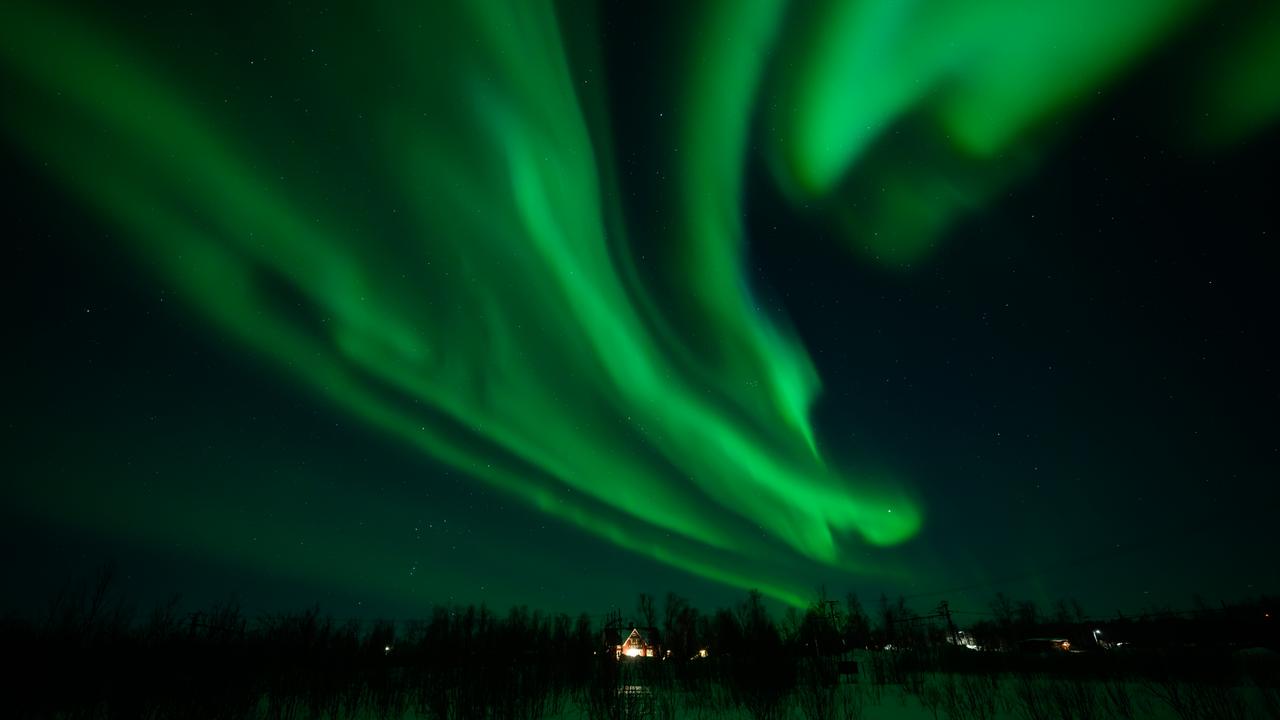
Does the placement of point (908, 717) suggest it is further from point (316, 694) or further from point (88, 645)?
point (88, 645)

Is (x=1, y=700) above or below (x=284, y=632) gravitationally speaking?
below

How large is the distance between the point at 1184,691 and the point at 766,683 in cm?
1539

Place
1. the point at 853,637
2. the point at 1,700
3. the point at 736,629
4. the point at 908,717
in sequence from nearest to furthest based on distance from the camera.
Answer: the point at 1,700 → the point at 908,717 → the point at 736,629 → the point at 853,637

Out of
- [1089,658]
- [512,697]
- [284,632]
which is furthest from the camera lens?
[1089,658]

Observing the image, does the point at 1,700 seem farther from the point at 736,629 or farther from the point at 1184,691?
the point at 1184,691

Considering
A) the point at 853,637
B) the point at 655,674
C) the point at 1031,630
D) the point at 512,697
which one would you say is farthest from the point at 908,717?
the point at 853,637

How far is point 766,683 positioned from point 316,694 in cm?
1366

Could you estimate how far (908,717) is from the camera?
16406mm

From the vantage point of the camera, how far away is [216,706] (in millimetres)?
11195

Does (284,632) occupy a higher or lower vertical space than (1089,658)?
higher

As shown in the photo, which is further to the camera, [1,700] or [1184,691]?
[1184,691]

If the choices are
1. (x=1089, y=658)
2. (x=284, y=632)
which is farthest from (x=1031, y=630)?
(x=284, y=632)

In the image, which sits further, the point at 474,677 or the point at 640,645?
the point at 640,645

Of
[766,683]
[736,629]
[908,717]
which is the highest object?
[736,629]
